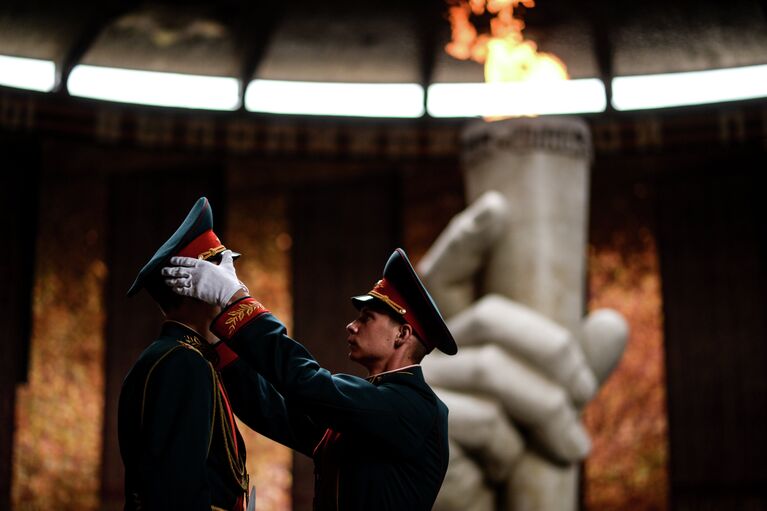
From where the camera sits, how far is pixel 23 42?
33.0ft

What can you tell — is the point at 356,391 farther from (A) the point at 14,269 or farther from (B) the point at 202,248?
(A) the point at 14,269

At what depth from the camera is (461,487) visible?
6.62 metres

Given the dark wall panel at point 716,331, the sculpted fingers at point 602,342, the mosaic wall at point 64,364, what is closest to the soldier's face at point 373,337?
the sculpted fingers at point 602,342

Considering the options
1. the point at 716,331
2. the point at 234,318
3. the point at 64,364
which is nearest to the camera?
the point at 234,318

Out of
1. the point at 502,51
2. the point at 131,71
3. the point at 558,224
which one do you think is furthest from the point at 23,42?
the point at 558,224

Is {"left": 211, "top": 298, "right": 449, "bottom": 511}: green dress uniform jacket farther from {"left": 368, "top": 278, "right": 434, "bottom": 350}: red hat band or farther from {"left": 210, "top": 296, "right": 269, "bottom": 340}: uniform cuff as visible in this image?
{"left": 368, "top": 278, "right": 434, "bottom": 350}: red hat band

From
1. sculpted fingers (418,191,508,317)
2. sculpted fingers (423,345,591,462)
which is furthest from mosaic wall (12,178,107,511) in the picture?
sculpted fingers (423,345,591,462)

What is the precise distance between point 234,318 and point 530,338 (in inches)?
149

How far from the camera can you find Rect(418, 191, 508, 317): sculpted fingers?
701 centimetres

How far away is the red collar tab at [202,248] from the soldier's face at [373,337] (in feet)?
1.73

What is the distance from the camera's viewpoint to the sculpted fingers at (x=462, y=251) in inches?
276

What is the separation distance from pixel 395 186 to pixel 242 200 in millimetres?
1589

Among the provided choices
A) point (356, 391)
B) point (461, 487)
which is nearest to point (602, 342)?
point (461, 487)

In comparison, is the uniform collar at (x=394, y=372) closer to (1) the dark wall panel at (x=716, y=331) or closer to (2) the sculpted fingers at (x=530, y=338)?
(2) the sculpted fingers at (x=530, y=338)
